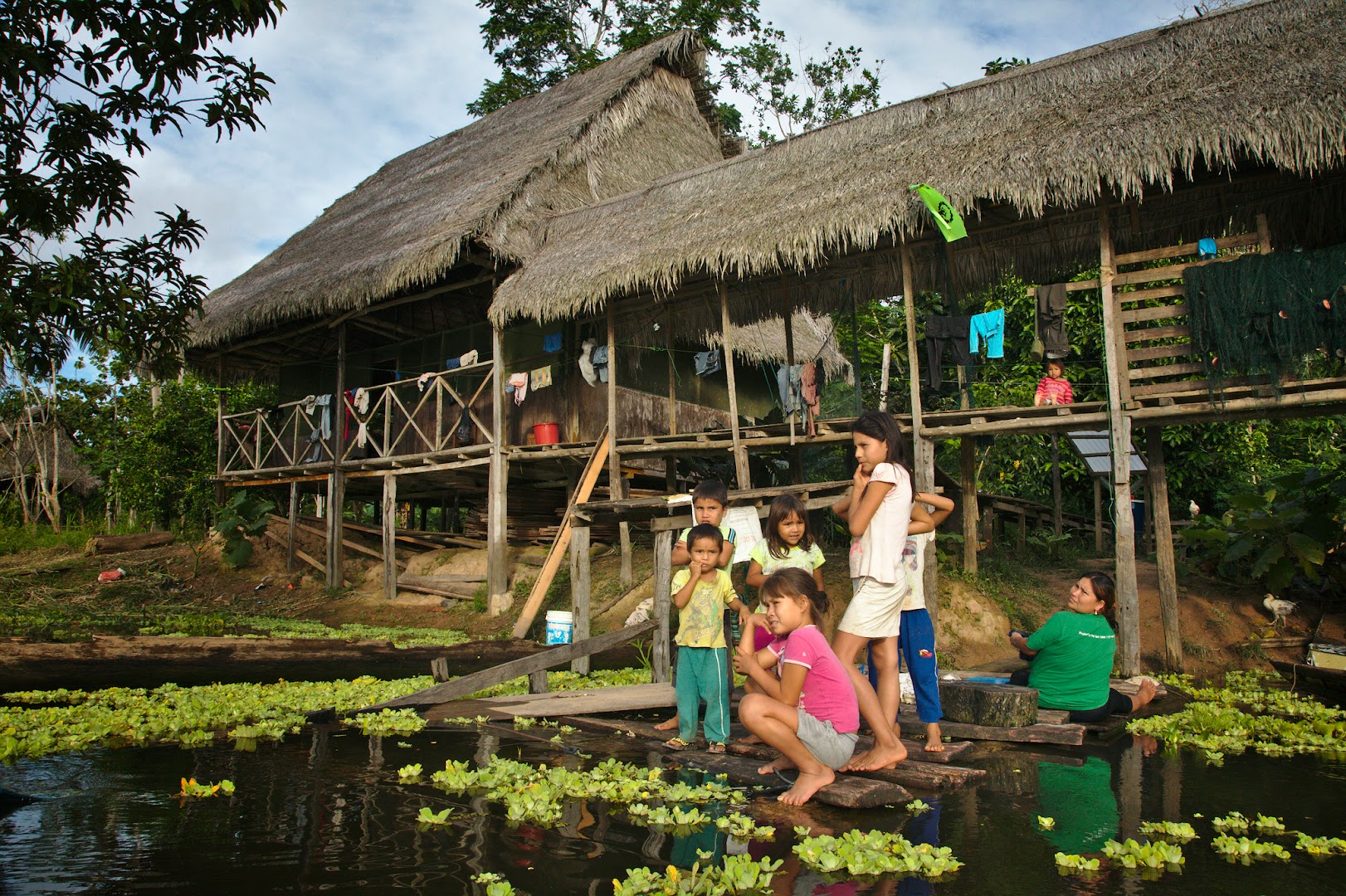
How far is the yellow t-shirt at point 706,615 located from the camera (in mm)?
5168

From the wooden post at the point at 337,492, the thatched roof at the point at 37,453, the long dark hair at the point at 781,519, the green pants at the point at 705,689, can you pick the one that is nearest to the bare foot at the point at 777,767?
the green pants at the point at 705,689

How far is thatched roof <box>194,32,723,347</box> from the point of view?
12.9 metres

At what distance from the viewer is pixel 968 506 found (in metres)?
11.1

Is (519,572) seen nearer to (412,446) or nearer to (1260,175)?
(412,446)

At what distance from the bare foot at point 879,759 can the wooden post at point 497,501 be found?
889cm

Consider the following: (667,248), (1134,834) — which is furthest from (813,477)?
(1134,834)

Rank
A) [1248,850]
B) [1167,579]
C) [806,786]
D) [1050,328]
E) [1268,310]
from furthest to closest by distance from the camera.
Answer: [1050,328] < [1167,579] < [1268,310] < [806,786] < [1248,850]

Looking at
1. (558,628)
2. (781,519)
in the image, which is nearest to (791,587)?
(781,519)

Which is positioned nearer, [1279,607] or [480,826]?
[480,826]

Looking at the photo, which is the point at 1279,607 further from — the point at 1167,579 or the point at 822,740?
the point at 822,740

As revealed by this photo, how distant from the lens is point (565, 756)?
5.09 metres

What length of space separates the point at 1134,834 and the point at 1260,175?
7.36m

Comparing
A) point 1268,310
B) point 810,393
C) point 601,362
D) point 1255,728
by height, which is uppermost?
point 601,362

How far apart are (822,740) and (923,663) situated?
978 millimetres
